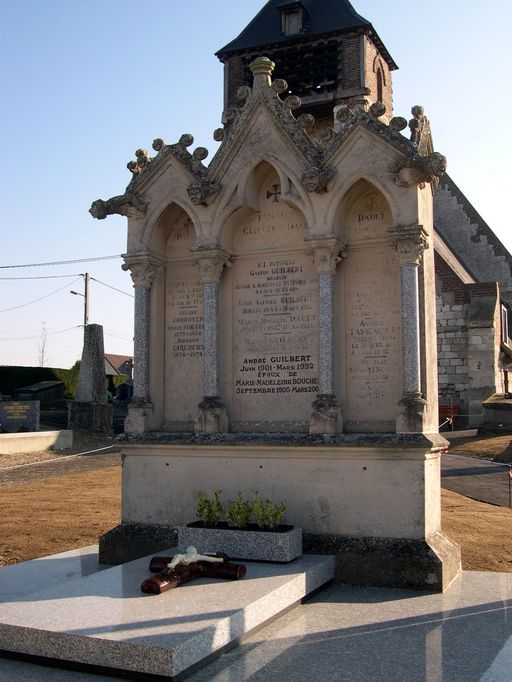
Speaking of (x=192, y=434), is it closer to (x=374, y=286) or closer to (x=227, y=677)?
(x=374, y=286)

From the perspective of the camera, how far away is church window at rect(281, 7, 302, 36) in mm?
35281

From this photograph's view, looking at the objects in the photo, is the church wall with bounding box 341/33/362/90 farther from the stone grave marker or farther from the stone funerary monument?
the stone funerary monument

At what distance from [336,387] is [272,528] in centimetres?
175

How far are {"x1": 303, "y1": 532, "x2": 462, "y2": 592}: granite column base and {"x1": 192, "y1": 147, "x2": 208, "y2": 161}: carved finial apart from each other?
466 centimetres

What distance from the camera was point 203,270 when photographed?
28.4 feet

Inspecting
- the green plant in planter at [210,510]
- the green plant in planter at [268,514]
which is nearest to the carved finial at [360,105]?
the green plant in planter at [268,514]

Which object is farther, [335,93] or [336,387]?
[335,93]

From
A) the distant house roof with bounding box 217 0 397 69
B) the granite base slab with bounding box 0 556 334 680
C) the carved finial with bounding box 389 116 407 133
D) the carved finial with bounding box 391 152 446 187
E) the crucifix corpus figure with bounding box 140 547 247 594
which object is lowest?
the granite base slab with bounding box 0 556 334 680

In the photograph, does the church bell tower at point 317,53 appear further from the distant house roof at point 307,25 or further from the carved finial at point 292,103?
the carved finial at point 292,103

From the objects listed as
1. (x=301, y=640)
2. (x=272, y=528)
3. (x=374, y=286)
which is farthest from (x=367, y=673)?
(x=374, y=286)

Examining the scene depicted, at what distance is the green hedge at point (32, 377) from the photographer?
4222cm

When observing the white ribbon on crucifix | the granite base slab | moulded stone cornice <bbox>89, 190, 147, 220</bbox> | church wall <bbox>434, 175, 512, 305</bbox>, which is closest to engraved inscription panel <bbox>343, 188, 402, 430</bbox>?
the granite base slab

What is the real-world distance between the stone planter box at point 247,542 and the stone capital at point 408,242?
305 cm

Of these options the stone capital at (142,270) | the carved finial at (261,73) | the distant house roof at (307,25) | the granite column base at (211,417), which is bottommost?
the granite column base at (211,417)
